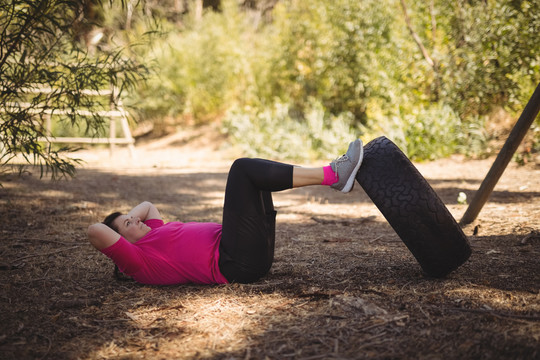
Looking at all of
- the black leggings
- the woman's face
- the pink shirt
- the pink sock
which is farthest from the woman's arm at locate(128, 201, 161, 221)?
the pink sock

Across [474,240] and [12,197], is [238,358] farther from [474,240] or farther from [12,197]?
[12,197]

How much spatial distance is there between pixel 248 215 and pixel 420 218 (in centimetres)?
Answer: 91

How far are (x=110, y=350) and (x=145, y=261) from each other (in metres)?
0.70

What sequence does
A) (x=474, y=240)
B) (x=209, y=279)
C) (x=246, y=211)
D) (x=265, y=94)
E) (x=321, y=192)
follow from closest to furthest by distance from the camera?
(x=246, y=211) < (x=209, y=279) < (x=474, y=240) < (x=321, y=192) < (x=265, y=94)

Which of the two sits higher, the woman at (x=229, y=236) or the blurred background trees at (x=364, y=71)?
the blurred background trees at (x=364, y=71)

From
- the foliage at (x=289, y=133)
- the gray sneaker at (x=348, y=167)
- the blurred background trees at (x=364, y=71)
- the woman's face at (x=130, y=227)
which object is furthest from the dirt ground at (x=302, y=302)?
the foliage at (x=289, y=133)

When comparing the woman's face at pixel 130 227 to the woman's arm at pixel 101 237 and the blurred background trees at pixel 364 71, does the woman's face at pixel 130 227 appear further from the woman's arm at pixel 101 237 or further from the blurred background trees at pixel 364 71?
the blurred background trees at pixel 364 71

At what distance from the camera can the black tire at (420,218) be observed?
85.8 inches

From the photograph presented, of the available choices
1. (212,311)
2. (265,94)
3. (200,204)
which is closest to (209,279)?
(212,311)

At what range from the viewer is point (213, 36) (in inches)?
513

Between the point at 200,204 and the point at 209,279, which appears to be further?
the point at 200,204

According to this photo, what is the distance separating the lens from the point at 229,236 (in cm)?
229

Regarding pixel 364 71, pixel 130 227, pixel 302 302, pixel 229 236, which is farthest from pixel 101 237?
pixel 364 71

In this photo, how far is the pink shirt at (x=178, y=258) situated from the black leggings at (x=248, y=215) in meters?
0.08
